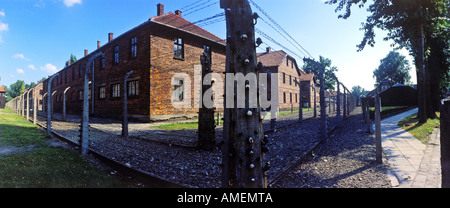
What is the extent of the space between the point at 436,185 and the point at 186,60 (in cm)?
1629

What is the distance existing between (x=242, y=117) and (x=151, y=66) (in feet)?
45.2

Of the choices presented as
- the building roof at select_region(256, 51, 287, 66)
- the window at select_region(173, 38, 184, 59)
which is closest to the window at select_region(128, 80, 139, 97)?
the window at select_region(173, 38, 184, 59)

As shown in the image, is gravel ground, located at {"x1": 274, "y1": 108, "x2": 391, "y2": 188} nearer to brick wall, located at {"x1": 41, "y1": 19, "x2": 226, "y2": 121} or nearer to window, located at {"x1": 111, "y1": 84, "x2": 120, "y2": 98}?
brick wall, located at {"x1": 41, "y1": 19, "x2": 226, "y2": 121}

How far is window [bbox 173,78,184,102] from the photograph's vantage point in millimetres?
16598

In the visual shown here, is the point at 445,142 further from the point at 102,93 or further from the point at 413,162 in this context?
the point at 102,93

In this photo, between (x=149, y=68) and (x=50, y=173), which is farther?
(x=149, y=68)

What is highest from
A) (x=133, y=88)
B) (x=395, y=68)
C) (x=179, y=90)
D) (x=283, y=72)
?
(x=395, y=68)

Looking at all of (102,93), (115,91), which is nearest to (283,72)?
(115,91)

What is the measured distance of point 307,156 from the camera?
19.4ft

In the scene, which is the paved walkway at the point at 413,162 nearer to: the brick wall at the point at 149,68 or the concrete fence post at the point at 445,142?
the concrete fence post at the point at 445,142

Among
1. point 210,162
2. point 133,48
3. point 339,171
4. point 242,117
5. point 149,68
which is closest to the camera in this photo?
point 242,117

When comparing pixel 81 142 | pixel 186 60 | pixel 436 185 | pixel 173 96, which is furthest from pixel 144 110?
pixel 436 185

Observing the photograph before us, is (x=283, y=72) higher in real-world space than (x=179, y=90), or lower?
higher

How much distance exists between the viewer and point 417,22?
11.8 m
